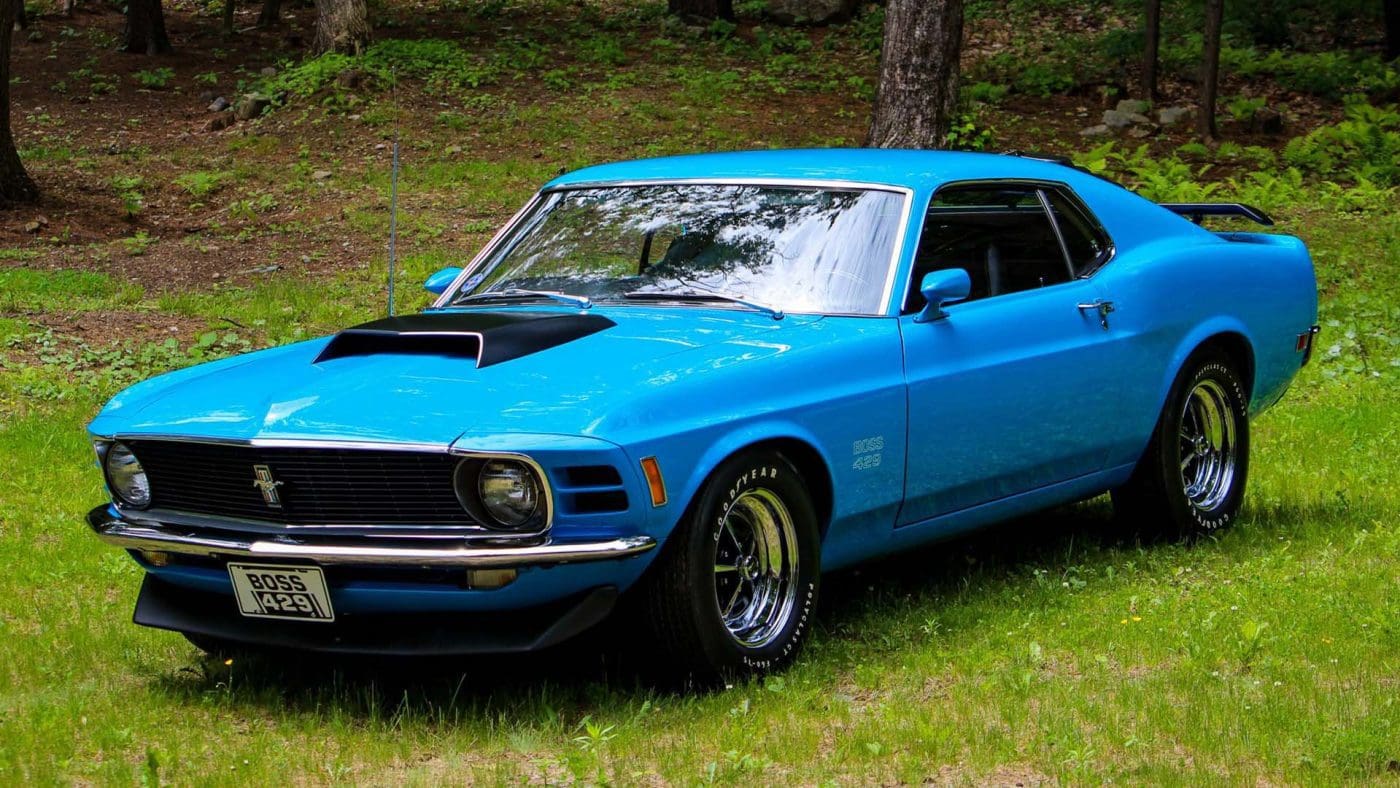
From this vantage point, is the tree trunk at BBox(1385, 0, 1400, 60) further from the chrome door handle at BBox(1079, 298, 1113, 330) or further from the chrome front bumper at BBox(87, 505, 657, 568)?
the chrome front bumper at BBox(87, 505, 657, 568)

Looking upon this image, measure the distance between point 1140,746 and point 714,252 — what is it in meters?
2.30

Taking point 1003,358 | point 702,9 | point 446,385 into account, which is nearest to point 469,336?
point 446,385

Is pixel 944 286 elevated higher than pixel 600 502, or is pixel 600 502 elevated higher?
pixel 944 286

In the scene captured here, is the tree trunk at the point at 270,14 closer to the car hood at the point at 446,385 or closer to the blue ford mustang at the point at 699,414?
the blue ford mustang at the point at 699,414

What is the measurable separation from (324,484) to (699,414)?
3.42 feet

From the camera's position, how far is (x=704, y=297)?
18.3 ft

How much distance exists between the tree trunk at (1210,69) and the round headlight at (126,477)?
582 inches

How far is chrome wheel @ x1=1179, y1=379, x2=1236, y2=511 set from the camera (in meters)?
6.93

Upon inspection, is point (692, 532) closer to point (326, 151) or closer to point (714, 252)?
point (714, 252)

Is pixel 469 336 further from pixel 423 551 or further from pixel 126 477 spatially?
pixel 126 477

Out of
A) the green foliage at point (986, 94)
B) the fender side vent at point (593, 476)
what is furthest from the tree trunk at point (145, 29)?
the fender side vent at point (593, 476)

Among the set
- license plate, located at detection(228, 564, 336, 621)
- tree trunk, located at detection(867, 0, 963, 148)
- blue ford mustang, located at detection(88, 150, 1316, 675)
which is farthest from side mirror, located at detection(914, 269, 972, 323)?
tree trunk, located at detection(867, 0, 963, 148)

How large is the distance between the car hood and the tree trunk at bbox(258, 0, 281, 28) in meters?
22.2

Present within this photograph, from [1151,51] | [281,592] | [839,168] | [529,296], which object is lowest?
[281,592]
